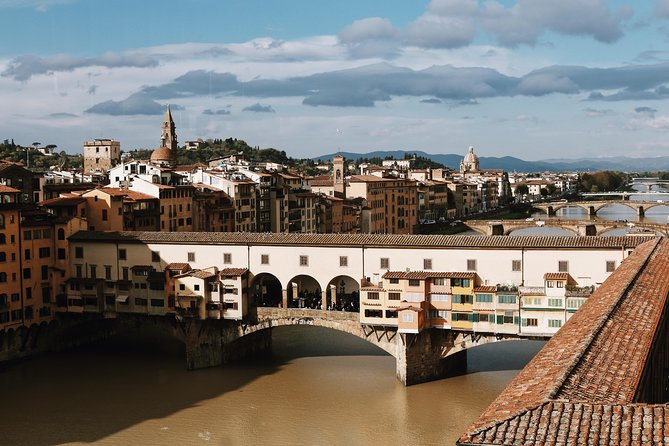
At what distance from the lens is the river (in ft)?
76.7

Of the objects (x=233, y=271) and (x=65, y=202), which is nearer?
(x=233, y=271)

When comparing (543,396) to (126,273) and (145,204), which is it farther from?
(145,204)

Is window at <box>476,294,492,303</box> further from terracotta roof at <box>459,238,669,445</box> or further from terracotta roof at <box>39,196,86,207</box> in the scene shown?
terracotta roof at <box>39,196,86,207</box>

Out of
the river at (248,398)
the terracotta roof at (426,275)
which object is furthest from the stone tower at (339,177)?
the terracotta roof at (426,275)

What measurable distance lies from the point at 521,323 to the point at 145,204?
78.2ft

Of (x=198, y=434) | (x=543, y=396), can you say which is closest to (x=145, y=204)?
(x=198, y=434)

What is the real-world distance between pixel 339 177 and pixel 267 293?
1331 inches

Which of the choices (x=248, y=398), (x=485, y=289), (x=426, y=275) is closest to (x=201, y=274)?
(x=248, y=398)

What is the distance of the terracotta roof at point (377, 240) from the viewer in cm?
2802

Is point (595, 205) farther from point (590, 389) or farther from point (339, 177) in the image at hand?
point (590, 389)

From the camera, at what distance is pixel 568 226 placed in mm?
73875

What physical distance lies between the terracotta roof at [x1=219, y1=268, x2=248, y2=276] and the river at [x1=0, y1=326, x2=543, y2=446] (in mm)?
3432

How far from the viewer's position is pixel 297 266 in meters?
31.2

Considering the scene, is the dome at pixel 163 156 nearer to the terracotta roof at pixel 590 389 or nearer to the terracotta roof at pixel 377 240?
the terracotta roof at pixel 377 240
